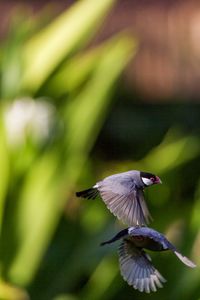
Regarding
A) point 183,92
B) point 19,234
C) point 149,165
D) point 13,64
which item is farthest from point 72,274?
point 183,92

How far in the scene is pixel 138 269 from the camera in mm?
226

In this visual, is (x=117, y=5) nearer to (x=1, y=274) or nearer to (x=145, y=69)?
(x=145, y=69)

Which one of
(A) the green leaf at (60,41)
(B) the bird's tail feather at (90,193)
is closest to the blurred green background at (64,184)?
(A) the green leaf at (60,41)

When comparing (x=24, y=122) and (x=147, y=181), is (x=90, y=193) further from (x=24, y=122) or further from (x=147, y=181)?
(x=24, y=122)

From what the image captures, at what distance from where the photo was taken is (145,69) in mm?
3385

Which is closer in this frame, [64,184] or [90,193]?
[90,193]

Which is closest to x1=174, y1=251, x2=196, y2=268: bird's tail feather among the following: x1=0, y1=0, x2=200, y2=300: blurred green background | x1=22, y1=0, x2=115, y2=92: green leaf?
x1=0, y1=0, x2=200, y2=300: blurred green background

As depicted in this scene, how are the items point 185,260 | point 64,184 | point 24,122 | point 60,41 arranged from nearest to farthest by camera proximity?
point 185,260
point 24,122
point 64,184
point 60,41

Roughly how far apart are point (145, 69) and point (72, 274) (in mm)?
2205

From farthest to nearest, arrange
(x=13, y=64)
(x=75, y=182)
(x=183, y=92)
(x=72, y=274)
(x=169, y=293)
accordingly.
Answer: (x=183, y=92) → (x=13, y=64) → (x=75, y=182) → (x=72, y=274) → (x=169, y=293)

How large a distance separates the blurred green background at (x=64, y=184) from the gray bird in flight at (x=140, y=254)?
59cm

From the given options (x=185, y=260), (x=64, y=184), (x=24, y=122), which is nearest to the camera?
(x=185, y=260)

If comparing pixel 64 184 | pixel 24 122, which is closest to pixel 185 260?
pixel 24 122

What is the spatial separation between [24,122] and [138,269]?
2.76 feet
